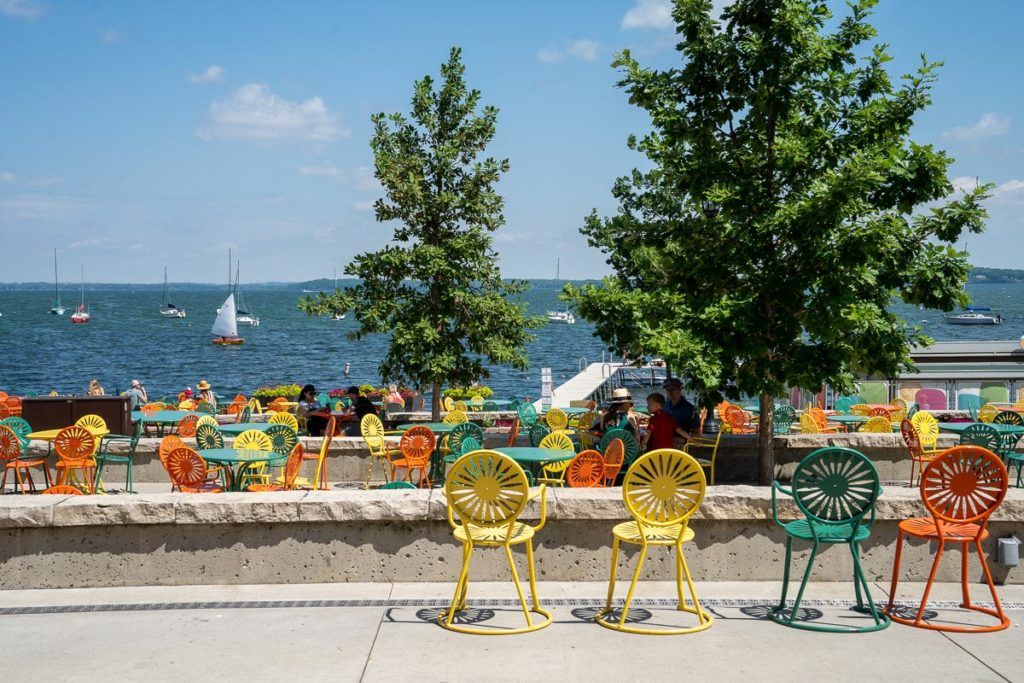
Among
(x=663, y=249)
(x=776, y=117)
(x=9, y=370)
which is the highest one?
(x=776, y=117)

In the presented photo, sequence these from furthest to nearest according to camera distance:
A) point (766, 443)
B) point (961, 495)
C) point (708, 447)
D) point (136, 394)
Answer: point (136, 394)
point (708, 447)
point (766, 443)
point (961, 495)

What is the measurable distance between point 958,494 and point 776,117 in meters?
5.59

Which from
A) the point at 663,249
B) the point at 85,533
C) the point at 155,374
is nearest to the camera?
the point at 85,533

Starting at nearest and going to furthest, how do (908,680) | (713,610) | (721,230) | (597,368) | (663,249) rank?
(908,680) < (713,610) < (721,230) < (663,249) < (597,368)

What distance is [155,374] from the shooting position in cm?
7394

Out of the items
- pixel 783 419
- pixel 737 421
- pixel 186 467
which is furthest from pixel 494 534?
pixel 737 421

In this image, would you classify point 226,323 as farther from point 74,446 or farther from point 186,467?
point 186,467

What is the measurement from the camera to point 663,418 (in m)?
11.2

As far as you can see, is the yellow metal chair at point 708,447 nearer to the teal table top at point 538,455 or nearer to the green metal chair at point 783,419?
the teal table top at point 538,455

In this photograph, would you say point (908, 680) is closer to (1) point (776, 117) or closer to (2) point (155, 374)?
(1) point (776, 117)

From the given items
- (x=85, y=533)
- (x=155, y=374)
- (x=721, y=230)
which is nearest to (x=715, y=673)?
(x=85, y=533)

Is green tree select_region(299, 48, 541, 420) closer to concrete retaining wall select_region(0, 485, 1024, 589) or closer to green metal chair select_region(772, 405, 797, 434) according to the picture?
green metal chair select_region(772, 405, 797, 434)

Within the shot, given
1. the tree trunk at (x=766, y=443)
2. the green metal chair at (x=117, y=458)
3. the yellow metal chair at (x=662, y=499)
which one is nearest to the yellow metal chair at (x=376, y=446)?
the green metal chair at (x=117, y=458)

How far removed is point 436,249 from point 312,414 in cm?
378
